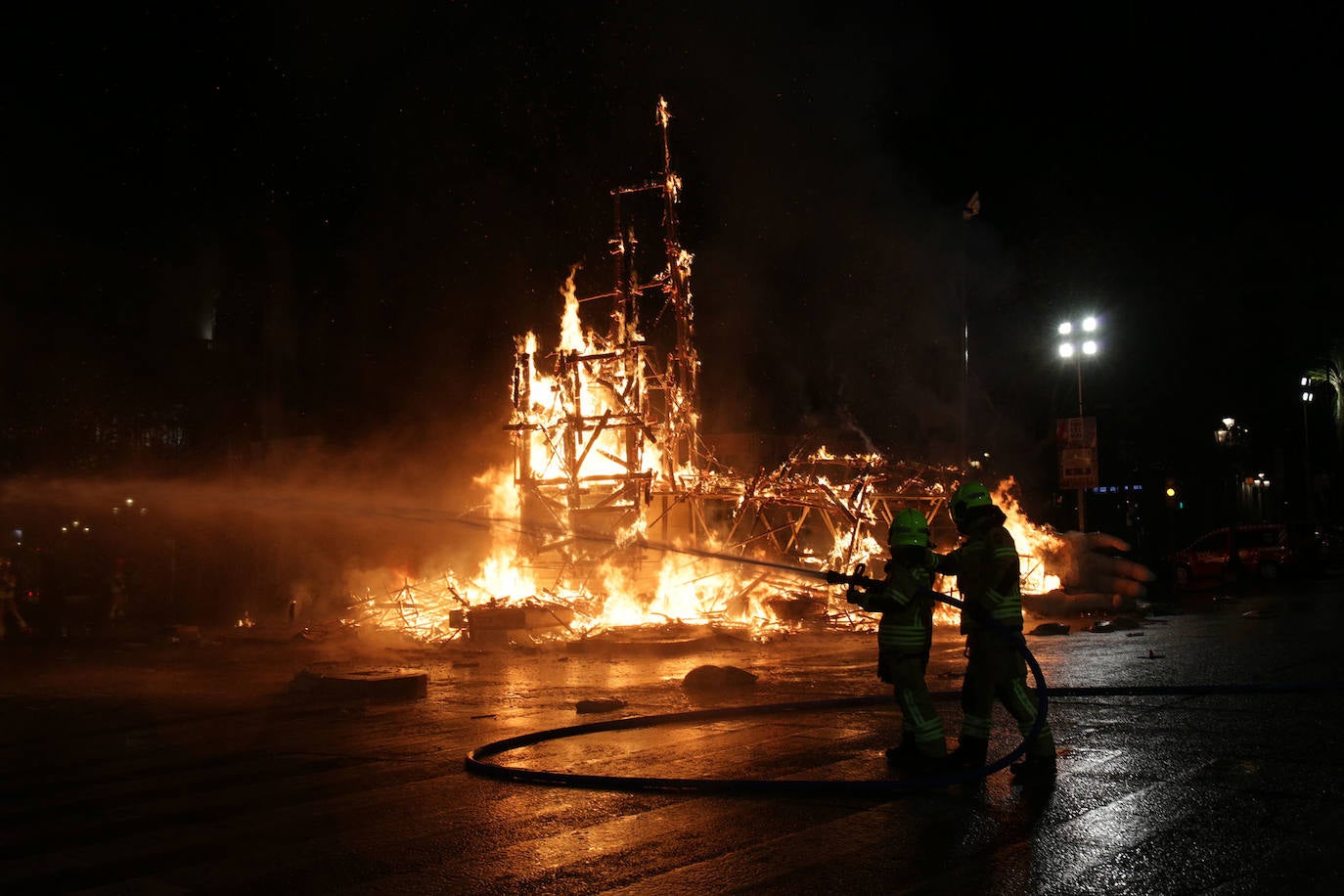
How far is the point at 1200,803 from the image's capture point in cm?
603

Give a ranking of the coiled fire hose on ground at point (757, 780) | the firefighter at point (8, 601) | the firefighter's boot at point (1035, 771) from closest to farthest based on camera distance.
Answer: the coiled fire hose on ground at point (757, 780) → the firefighter's boot at point (1035, 771) → the firefighter at point (8, 601)

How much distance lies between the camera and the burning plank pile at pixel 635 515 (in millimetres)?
19156

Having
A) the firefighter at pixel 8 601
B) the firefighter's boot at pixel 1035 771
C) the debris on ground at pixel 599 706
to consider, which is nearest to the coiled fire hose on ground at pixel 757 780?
the firefighter's boot at pixel 1035 771

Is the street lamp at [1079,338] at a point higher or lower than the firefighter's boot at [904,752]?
higher

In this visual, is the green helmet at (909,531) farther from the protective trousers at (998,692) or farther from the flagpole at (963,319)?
the flagpole at (963,319)

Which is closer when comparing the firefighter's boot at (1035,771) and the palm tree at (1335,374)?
the firefighter's boot at (1035,771)

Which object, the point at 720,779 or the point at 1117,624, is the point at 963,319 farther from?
the point at 720,779

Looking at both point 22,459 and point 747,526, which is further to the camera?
point 22,459

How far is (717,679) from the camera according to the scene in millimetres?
11891

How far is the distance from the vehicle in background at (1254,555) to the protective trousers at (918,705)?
86.2 ft

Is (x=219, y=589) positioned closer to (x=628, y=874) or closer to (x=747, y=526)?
(x=747, y=526)

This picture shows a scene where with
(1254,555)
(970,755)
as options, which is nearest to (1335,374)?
(1254,555)

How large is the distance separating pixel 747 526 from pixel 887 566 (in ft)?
44.3

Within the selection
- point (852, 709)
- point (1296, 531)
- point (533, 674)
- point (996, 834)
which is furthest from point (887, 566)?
point (1296, 531)
